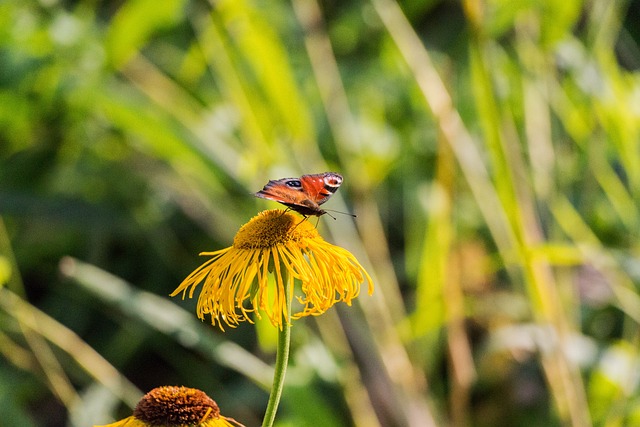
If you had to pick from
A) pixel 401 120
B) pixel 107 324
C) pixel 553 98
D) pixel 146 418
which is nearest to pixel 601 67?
pixel 553 98

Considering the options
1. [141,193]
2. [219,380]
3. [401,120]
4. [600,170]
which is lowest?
[219,380]

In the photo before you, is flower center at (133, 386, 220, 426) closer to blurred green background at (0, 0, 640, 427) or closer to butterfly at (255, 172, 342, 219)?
butterfly at (255, 172, 342, 219)

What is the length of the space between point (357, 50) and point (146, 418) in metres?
1.67

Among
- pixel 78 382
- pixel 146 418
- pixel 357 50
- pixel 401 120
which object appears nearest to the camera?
pixel 146 418

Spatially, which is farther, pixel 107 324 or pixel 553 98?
pixel 107 324

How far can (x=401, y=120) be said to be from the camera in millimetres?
1841

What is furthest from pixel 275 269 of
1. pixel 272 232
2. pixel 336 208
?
pixel 336 208

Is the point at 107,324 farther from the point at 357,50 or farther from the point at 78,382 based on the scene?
the point at 357,50

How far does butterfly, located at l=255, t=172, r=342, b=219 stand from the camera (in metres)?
0.50

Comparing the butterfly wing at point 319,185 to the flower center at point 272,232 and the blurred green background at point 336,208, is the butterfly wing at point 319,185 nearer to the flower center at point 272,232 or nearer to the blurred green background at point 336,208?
the flower center at point 272,232

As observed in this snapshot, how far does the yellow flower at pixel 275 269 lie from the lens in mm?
521

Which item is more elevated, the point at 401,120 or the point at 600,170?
the point at 401,120

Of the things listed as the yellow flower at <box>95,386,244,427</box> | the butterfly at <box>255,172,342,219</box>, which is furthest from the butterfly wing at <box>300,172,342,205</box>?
the yellow flower at <box>95,386,244,427</box>

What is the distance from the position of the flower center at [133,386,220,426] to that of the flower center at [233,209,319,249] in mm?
94
